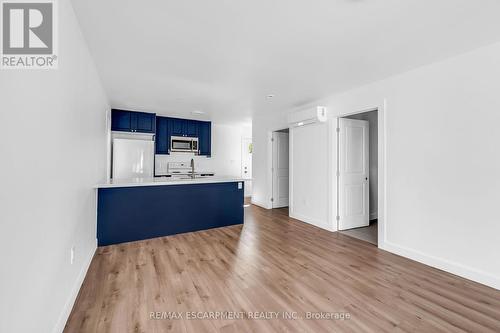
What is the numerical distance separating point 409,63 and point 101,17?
3.30 meters

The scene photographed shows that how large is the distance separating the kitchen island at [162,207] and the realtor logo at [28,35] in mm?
2176

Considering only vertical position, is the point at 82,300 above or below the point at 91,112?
below

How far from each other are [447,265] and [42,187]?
381cm

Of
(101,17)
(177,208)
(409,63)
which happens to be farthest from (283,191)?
(101,17)

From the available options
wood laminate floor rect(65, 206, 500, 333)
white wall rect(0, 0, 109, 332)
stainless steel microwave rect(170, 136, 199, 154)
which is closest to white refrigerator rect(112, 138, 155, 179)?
stainless steel microwave rect(170, 136, 199, 154)

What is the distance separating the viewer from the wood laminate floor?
1711mm

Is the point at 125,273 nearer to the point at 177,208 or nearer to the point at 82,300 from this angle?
the point at 82,300

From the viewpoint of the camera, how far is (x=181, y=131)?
247 inches

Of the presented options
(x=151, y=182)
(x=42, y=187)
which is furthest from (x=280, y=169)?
(x=42, y=187)

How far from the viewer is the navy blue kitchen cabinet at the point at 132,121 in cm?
518

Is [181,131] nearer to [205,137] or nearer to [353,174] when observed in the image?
[205,137]

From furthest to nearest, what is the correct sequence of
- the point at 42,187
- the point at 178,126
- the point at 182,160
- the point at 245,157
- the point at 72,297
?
the point at 245,157
the point at 182,160
the point at 178,126
the point at 72,297
the point at 42,187

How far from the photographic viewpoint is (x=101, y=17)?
1.89 m

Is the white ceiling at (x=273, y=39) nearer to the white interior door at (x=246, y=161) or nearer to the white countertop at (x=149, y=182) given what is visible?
the white countertop at (x=149, y=182)
